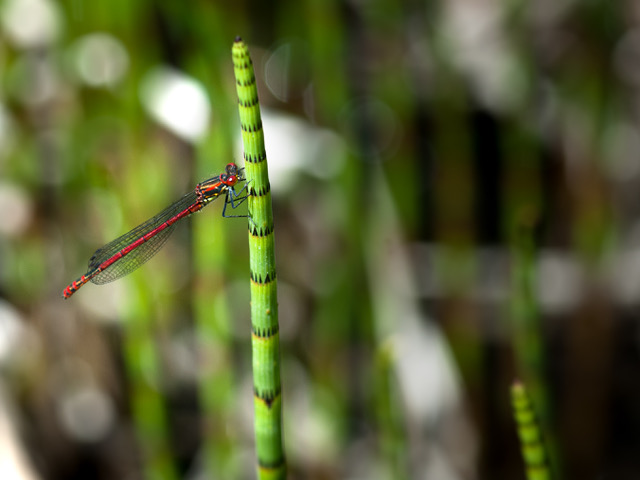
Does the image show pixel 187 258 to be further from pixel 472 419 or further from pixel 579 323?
pixel 579 323

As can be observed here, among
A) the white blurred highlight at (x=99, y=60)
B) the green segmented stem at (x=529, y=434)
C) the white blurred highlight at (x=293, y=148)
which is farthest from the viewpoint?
the white blurred highlight at (x=293, y=148)

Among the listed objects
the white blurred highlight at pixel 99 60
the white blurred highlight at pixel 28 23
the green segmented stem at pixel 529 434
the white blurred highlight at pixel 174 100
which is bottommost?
the green segmented stem at pixel 529 434

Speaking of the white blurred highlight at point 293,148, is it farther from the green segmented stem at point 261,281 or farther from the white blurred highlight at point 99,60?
Answer: the green segmented stem at point 261,281

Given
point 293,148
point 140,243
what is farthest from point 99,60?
point 140,243

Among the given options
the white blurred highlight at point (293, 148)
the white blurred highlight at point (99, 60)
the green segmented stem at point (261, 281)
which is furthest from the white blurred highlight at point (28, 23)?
the green segmented stem at point (261, 281)

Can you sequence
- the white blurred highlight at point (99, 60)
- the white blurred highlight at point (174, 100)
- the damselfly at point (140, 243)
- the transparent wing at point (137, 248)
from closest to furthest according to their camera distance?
the damselfly at point (140, 243) → the transparent wing at point (137, 248) → the white blurred highlight at point (174, 100) → the white blurred highlight at point (99, 60)

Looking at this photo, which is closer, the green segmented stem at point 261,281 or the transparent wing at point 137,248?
the green segmented stem at point 261,281

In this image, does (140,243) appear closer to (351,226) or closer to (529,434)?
(351,226)
